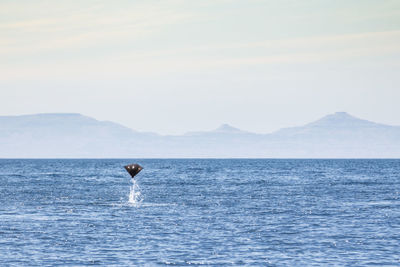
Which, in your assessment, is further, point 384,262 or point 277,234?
point 277,234

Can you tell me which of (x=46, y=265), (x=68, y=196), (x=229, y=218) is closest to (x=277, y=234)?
(x=229, y=218)

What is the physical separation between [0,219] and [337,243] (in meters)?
25.3

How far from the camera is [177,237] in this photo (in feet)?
130

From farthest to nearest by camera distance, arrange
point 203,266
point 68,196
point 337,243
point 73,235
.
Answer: point 68,196 < point 73,235 < point 337,243 < point 203,266

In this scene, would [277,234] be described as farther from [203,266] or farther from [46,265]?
[46,265]

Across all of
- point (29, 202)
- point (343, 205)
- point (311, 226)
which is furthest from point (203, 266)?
point (29, 202)

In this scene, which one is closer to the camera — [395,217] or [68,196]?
[395,217]

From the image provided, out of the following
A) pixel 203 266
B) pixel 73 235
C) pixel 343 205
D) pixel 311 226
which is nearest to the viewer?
pixel 203 266

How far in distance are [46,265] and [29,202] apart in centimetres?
3407

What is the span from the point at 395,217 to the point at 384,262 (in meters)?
18.9

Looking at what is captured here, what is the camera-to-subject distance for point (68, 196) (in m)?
73.3

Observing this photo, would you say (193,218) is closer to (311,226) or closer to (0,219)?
(311,226)

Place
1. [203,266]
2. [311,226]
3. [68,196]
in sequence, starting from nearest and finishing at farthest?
[203,266] < [311,226] < [68,196]

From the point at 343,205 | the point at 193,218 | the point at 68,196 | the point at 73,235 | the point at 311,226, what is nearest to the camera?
the point at 73,235
